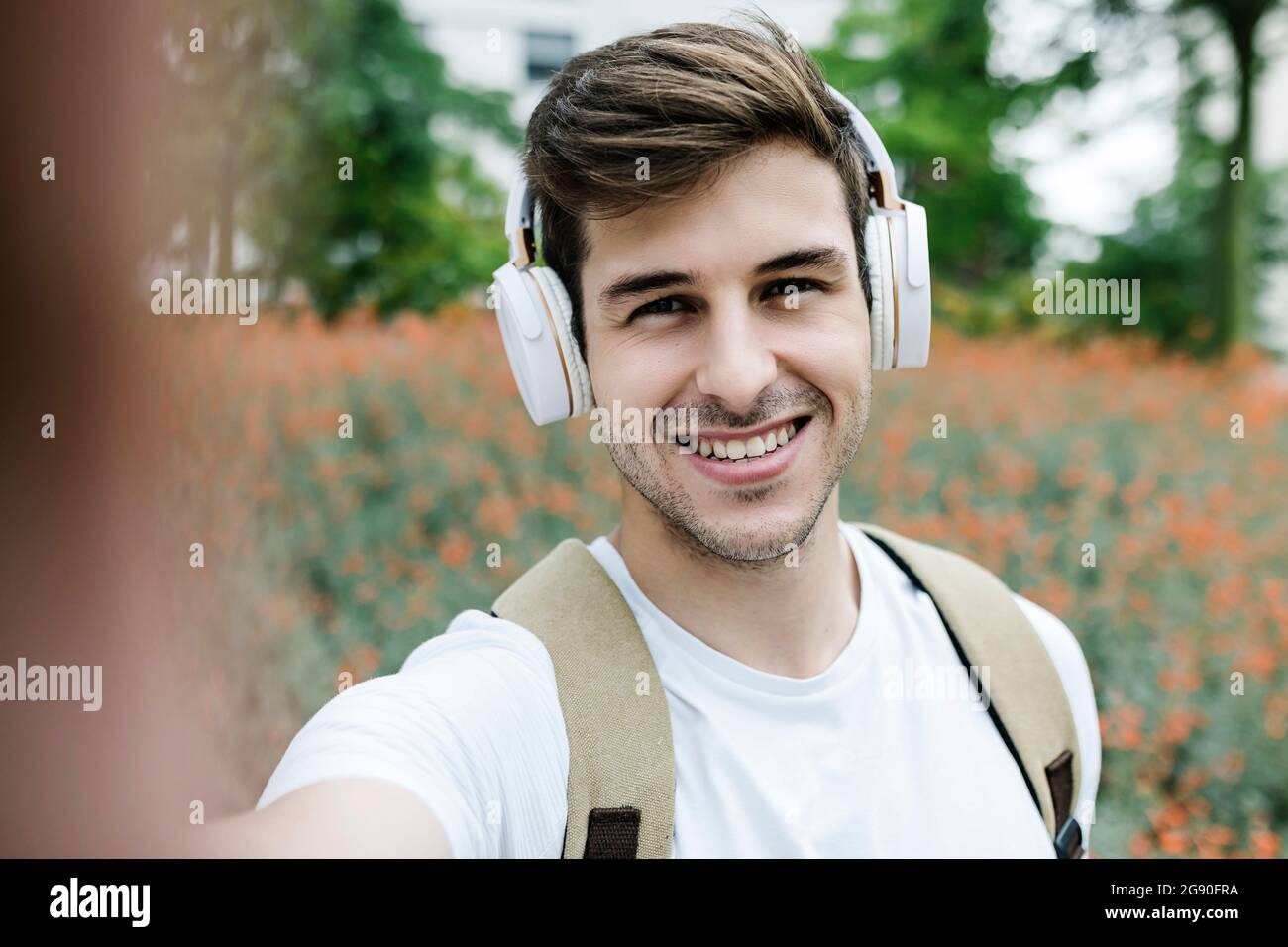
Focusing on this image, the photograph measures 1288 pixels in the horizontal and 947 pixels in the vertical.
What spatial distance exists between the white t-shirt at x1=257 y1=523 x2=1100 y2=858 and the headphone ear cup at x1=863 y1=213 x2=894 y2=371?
1.49ft

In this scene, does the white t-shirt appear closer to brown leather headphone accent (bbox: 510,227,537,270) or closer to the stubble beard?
the stubble beard

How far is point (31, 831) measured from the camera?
0.65 m

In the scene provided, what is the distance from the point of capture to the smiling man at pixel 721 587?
4.22 feet

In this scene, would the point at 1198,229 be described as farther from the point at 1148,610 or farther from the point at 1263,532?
the point at 1148,610

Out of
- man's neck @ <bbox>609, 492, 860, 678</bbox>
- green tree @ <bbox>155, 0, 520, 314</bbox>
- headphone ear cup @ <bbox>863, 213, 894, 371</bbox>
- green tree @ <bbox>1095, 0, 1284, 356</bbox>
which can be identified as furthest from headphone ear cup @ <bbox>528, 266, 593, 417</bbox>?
green tree @ <bbox>1095, 0, 1284, 356</bbox>

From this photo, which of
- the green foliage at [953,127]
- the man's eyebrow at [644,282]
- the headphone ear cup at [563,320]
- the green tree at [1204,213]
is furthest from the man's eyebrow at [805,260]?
the green foliage at [953,127]

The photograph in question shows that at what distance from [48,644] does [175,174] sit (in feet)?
1.23

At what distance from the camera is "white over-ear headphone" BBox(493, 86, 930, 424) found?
1597 mm

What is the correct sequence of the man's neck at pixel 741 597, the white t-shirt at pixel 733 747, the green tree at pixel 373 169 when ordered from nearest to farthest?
the white t-shirt at pixel 733 747, the man's neck at pixel 741 597, the green tree at pixel 373 169

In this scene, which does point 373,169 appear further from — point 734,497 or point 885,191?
point 734,497

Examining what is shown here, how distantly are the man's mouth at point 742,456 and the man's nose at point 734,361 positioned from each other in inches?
2.2

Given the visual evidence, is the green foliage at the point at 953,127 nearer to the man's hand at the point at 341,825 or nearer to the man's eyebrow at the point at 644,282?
the man's eyebrow at the point at 644,282

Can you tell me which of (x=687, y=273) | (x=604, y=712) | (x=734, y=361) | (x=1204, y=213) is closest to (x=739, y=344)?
(x=734, y=361)
